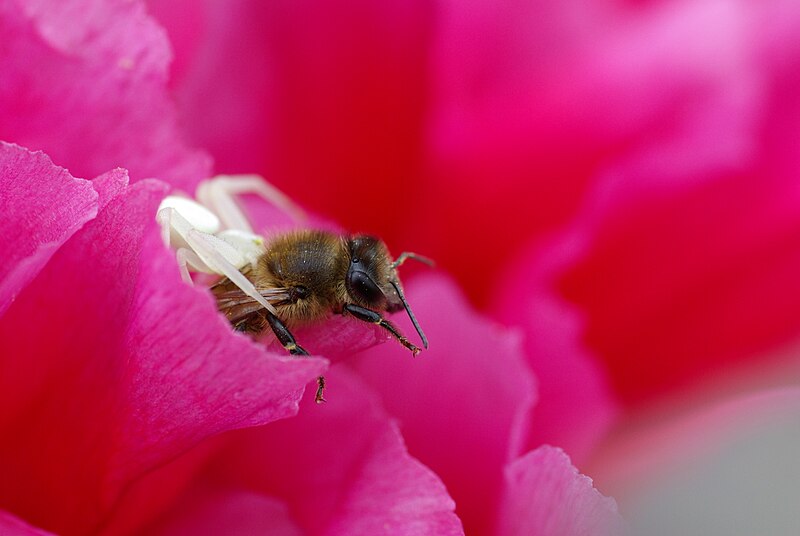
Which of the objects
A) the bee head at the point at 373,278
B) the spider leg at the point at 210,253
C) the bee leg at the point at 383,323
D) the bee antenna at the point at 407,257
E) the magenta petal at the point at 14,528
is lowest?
the magenta petal at the point at 14,528

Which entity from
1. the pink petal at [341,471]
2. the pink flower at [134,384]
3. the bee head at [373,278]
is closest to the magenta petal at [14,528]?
the pink flower at [134,384]

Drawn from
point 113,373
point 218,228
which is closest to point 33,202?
point 113,373

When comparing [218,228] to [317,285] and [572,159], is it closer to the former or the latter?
[317,285]

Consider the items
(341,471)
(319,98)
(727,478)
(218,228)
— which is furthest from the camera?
(319,98)

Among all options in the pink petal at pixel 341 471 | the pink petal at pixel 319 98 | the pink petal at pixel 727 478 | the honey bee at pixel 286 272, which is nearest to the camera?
the pink petal at pixel 727 478

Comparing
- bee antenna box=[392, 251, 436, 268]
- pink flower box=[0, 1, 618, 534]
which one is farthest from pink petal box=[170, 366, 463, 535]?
bee antenna box=[392, 251, 436, 268]

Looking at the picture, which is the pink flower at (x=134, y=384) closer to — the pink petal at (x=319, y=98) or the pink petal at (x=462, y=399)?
the pink petal at (x=462, y=399)

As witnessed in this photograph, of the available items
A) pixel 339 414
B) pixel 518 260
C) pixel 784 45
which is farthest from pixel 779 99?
pixel 339 414
